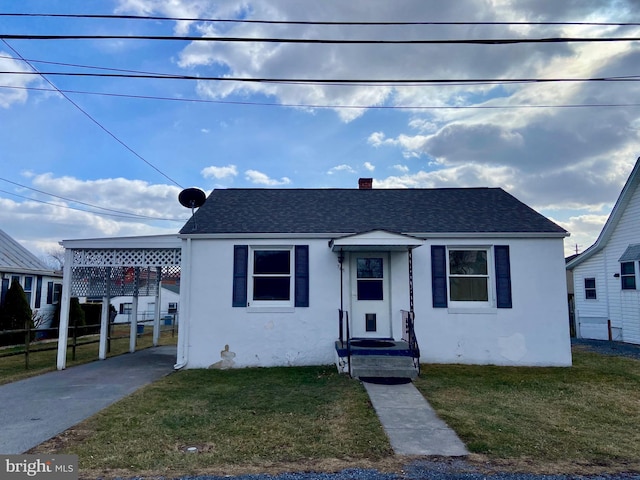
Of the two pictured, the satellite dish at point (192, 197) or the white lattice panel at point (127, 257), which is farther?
the satellite dish at point (192, 197)

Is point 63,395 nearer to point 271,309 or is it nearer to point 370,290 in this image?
point 271,309

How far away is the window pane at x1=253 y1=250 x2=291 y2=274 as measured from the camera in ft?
31.3

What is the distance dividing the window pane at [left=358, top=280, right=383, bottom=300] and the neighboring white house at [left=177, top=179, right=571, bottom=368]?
24 millimetres

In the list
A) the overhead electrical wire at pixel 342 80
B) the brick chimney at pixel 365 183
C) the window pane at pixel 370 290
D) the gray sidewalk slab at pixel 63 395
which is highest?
the overhead electrical wire at pixel 342 80

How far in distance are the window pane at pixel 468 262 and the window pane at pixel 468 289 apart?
17cm

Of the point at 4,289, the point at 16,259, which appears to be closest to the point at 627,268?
the point at 4,289

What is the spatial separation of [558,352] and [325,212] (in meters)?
6.37

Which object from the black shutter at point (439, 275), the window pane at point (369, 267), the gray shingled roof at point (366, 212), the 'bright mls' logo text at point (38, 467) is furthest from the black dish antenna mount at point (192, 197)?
the 'bright mls' logo text at point (38, 467)

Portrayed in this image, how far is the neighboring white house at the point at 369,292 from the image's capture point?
360 inches

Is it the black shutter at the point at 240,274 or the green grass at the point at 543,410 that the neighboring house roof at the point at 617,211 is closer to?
the green grass at the point at 543,410

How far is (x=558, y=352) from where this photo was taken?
915cm

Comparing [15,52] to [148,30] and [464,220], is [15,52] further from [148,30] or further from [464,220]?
[464,220]

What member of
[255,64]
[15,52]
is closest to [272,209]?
[255,64]

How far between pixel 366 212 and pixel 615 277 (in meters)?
10.7
